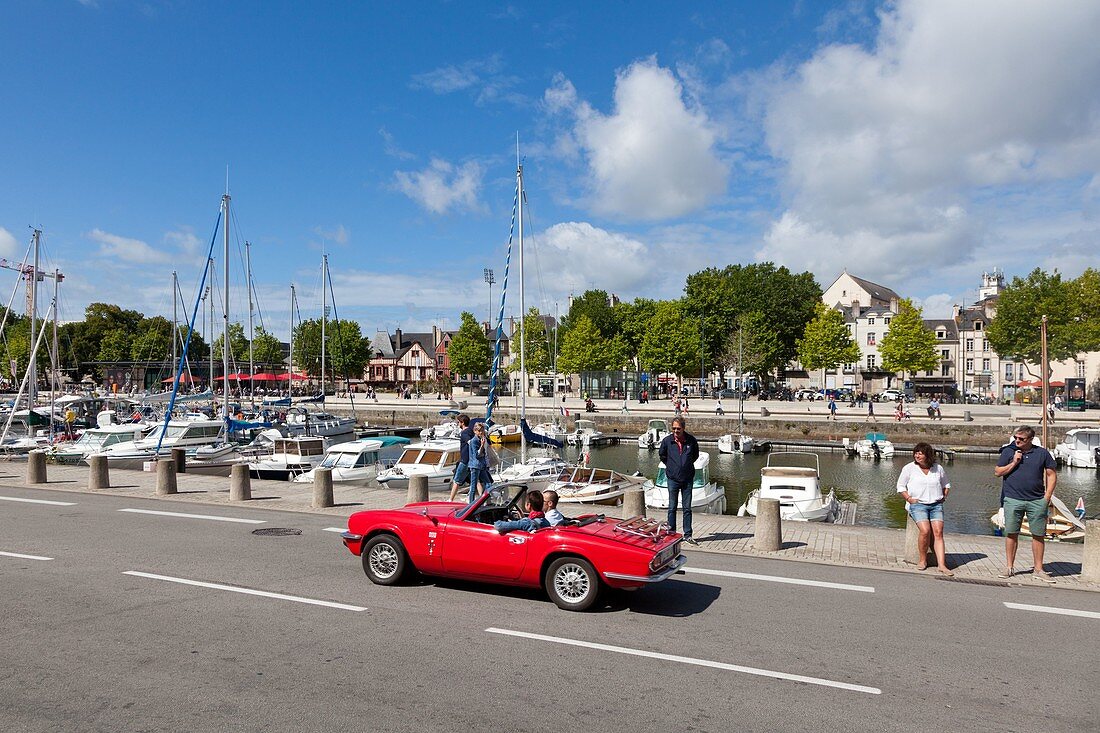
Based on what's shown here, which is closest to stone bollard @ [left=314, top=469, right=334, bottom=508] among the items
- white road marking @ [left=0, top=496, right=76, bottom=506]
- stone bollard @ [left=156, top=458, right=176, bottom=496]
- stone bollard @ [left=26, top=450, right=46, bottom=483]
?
stone bollard @ [left=156, top=458, right=176, bottom=496]

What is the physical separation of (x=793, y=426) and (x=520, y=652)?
55395 mm

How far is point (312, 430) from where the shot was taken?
169 feet

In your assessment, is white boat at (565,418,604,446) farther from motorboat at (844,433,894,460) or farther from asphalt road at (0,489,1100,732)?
asphalt road at (0,489,1100,732)

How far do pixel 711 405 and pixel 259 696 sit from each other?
74555 millimetres

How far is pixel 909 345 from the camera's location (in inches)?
3258

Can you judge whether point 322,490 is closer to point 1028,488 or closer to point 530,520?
point 530,520

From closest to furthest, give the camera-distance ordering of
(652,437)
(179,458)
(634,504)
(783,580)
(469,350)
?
1. (783,580)
2. (634,504)
3. (179,458)
4. (652,437)
5. (469,350)

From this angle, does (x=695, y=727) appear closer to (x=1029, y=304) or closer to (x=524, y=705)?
(x=524, y=705)

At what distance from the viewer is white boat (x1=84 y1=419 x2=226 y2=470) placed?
3547 cm

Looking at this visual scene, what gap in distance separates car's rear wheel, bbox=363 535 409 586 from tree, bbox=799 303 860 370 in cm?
8886

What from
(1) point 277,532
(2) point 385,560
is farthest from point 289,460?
(2) point 385,560

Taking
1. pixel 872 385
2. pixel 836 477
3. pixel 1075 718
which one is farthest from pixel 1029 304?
pixel 1075 718

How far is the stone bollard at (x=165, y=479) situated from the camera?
19422 mm

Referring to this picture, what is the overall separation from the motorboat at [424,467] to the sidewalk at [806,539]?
7522 millimetres
